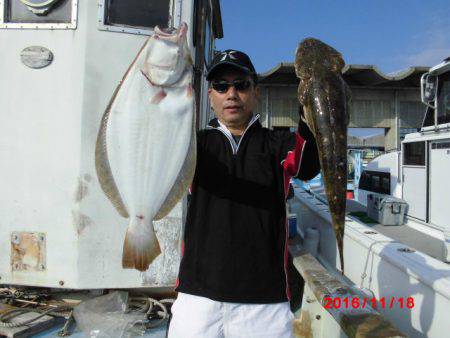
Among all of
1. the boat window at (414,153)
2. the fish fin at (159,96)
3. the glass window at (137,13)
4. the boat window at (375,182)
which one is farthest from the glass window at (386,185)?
the fish fin at (159,96)

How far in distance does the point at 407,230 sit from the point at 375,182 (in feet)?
10.1

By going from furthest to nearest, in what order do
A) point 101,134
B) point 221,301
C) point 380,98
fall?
1. point 380,98
2. point 221,301
3. point 101,134

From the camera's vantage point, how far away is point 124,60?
141 inches

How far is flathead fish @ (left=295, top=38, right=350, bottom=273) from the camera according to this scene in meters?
1.72

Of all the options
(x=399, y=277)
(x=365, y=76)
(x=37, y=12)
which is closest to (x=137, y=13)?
(x=37, y=12)

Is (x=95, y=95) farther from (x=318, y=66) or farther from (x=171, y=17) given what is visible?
(x=318, y=66)

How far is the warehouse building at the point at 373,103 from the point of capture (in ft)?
56.8

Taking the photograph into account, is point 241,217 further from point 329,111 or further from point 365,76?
point 365,76

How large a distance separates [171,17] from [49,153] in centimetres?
187

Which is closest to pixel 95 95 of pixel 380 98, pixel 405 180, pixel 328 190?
pixel 328 190

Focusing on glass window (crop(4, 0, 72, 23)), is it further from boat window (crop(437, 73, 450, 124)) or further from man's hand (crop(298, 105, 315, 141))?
boat window (crop(437, 73, 450, 124))

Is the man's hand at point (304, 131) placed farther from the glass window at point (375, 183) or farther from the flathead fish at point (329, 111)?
the glass window at point (375, 183)
